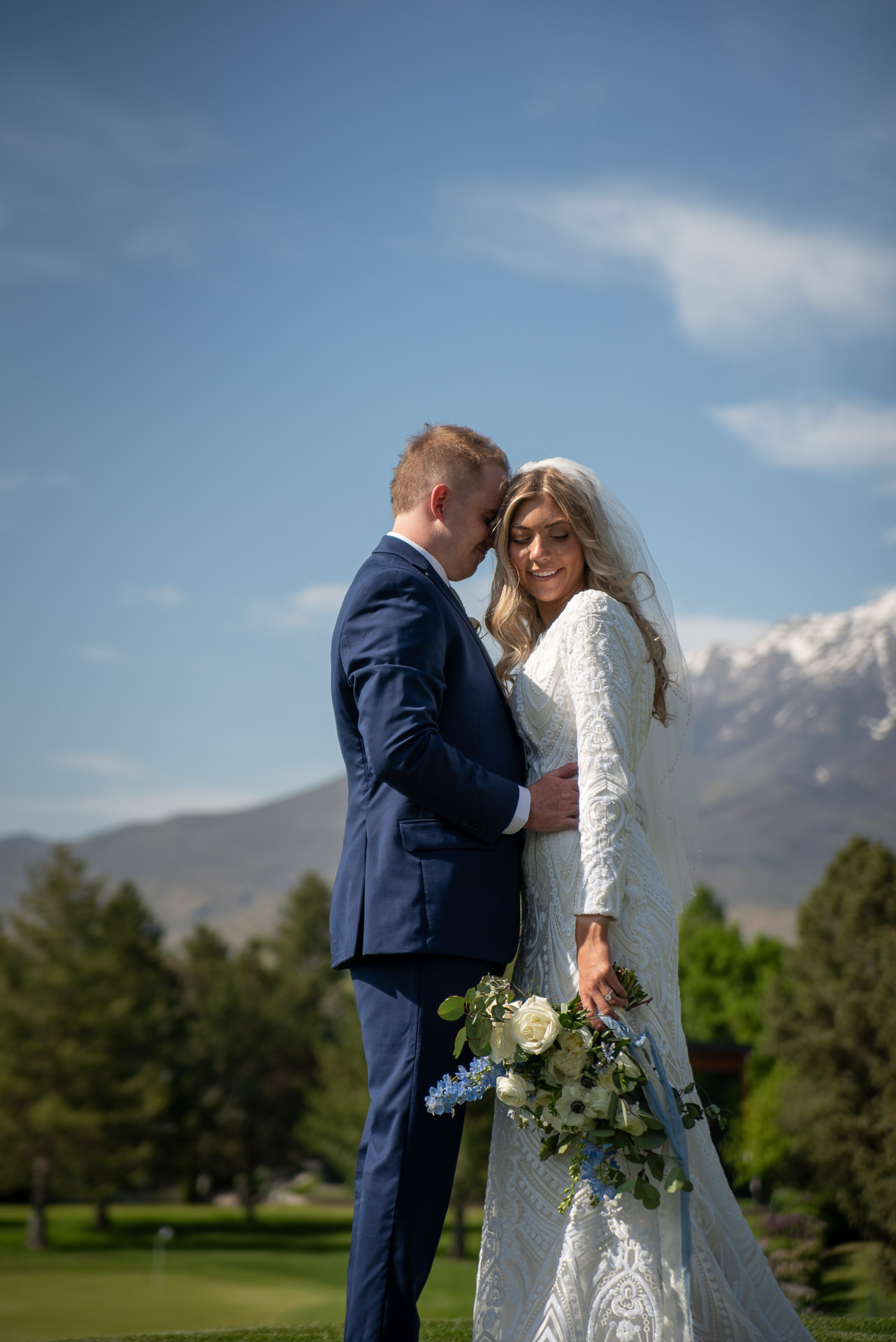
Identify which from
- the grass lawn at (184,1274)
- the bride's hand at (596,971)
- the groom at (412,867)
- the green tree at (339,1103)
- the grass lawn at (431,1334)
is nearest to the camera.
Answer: the groom at (412,867)

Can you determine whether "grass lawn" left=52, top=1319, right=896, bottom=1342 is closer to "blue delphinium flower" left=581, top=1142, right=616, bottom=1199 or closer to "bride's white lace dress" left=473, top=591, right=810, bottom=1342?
"bride's white lace dress" left=473, top=591, right=810, bottom=1342

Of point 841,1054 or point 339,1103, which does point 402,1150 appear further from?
point 339,1103

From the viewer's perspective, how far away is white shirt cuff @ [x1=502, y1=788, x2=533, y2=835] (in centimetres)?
364

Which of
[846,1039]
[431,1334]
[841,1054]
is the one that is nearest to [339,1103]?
[841,1054]

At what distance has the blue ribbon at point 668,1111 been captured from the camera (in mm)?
3328

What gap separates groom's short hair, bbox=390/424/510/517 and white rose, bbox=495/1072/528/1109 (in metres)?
1.93

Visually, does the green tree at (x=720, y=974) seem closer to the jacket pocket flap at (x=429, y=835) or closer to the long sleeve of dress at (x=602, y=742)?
the long sleeve of dress at (x=602, y=742)

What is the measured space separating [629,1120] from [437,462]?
2.27m

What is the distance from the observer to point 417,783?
349cm

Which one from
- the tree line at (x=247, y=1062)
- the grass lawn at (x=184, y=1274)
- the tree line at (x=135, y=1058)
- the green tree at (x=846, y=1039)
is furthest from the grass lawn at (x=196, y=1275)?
Result: the green tree at (x=846, y=1039)

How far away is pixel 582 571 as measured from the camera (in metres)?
4.23

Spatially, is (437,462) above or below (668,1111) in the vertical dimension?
above

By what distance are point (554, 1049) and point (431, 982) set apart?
0.42 meters

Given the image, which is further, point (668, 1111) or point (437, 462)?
point (437, 462)
